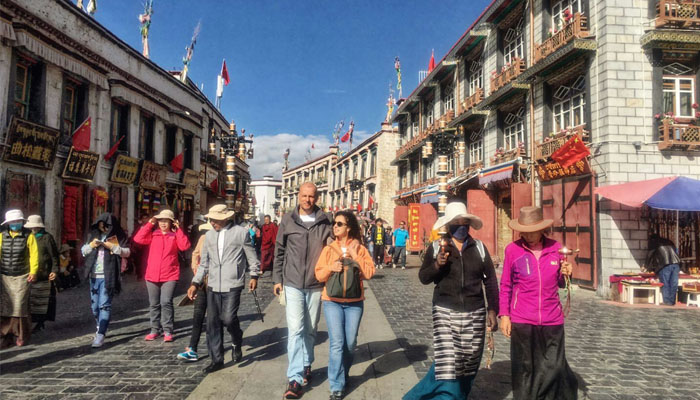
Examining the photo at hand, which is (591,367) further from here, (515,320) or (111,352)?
(111,352)

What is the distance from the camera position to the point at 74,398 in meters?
3.91

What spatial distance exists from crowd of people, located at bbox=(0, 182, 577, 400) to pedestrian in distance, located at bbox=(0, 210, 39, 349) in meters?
0.01

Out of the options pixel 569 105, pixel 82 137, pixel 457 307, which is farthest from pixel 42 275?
pixel 569 105

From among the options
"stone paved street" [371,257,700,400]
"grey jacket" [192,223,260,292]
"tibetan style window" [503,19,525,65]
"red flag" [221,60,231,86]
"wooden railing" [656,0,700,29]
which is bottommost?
"stone paved street" [371,257,700,400]

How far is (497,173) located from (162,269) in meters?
12.6

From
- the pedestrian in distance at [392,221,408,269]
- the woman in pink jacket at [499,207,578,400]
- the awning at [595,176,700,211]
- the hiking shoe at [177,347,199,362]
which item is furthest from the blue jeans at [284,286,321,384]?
the pedestrian in distance at [392,221,408,269]

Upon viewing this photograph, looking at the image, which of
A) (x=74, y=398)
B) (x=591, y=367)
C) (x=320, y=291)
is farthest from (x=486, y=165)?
(x=74, y=398)

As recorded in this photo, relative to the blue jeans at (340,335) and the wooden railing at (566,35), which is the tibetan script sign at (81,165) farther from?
the wooden railing at (566,35)

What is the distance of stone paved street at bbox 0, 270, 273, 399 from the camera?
4102 millimetres

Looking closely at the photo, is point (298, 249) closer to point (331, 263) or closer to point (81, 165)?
point (331, 263)

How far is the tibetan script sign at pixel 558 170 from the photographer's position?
11211mm

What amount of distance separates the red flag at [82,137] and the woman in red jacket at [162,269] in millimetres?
7902

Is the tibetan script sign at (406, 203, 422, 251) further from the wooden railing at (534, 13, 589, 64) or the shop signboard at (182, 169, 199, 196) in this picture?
the shop signboard at (182, 169, 199, 196)

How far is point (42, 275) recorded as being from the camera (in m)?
6.03
